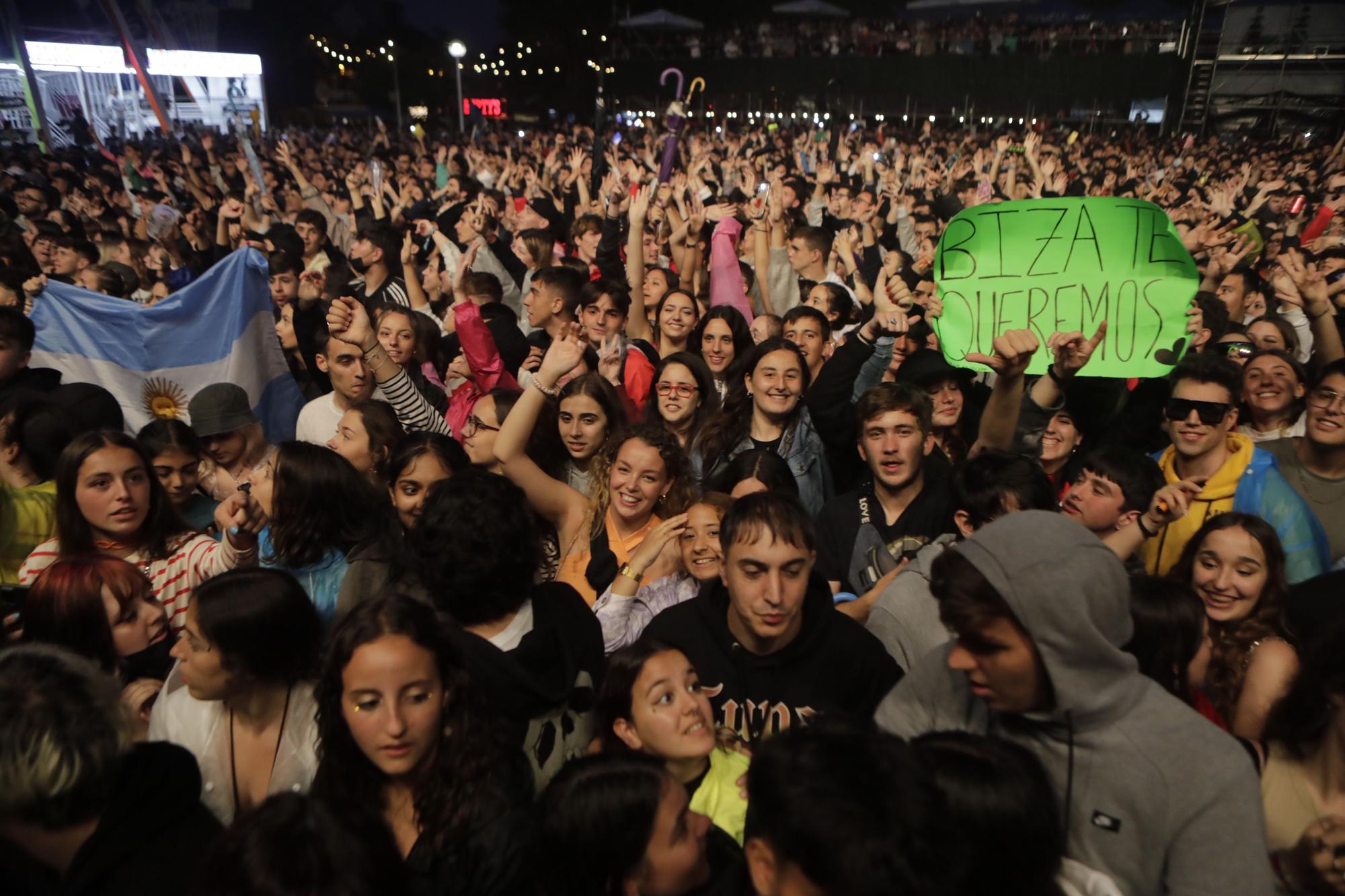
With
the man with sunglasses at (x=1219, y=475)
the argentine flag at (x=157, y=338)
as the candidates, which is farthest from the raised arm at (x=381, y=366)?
the man with sunglasses at (x=1219, y=475)

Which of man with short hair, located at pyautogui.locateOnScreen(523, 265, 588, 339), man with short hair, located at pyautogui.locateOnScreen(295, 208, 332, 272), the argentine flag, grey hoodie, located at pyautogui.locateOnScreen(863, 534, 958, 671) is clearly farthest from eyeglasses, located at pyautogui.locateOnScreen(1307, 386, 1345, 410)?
man with short hair, located at pyautogui.locateOnScreen(295, 208, 332, 272)

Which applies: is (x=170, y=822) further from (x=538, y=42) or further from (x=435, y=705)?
(x=538, y=42)

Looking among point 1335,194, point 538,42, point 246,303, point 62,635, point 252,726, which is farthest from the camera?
point 538,42

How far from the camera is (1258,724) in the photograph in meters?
2.58

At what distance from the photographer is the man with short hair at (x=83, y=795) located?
1.79 meters

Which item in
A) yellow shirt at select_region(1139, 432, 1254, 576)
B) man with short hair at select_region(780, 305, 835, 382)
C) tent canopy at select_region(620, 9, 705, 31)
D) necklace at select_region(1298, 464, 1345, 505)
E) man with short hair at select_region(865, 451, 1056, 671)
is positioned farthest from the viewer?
tent canopy at select_region(620, 9, 705, 31)

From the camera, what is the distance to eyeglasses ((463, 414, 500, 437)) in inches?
168

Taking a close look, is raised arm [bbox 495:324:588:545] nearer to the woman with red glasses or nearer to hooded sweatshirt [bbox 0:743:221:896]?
the woman with red glasses

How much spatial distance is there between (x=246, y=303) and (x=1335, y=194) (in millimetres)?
13180

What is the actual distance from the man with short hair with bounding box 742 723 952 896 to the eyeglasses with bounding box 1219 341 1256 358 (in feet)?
14.1

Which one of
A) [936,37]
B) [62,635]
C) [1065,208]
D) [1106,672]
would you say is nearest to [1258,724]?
[1106,672]

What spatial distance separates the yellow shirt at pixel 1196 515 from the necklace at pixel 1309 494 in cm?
34

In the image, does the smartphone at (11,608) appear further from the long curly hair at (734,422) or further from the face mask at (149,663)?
the long curly hair at (734,422)

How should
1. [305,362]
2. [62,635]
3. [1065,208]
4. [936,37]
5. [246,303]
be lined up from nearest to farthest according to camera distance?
[62,635]
[1065,208]
[246,303]
[305,362]
[936,37]
